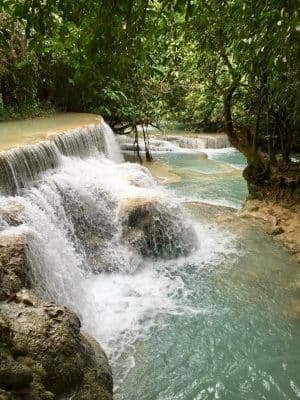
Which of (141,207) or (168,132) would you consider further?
(168,132)

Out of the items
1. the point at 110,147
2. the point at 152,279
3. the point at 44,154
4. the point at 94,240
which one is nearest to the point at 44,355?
the point at 152,279

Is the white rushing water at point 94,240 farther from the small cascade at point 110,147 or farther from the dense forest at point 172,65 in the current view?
the small cascade at point 110,147

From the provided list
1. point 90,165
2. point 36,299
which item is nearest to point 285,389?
point 36,299

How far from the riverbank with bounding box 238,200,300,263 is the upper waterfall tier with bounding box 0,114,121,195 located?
3.57 meters

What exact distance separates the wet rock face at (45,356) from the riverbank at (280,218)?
403 centimetres

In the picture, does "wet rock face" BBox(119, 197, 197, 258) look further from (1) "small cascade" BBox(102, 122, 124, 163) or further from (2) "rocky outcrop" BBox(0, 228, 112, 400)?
(1) "small cascade" BBox(102, 122, 124, 163)

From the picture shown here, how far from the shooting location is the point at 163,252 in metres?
6.95

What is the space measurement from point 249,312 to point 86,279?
221 centimetres

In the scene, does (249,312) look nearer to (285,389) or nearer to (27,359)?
(285,389)

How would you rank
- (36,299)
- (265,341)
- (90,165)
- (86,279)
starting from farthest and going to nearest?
(90,165) < (86,279) < (265,341) < (36,299)

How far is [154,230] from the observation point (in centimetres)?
695

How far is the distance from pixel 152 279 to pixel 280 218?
3016 millimetres

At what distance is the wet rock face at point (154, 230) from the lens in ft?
22.6

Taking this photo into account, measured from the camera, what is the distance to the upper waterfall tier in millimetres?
6559
